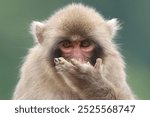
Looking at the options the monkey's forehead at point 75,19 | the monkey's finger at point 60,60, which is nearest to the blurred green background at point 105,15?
the monkey's forehead at point 75,19

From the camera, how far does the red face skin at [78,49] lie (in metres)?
13.3

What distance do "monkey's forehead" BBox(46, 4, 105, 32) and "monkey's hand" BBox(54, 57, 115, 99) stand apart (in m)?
0.64

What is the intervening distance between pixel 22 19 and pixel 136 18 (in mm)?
6450

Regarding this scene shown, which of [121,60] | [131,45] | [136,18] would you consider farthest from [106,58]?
[136,18]

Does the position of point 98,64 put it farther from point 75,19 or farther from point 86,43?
point 75,19

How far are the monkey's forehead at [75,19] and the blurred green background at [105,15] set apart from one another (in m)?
13.1

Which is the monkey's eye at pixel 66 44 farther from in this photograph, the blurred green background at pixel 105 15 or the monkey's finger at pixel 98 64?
the blurred green background at pixel 105 15

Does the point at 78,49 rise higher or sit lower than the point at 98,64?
higher

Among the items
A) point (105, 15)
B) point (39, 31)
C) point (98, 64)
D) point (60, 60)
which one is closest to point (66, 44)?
point (39, 31)

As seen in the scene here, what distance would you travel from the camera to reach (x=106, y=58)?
13812mm

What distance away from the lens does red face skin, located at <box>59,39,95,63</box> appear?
43.6 feet

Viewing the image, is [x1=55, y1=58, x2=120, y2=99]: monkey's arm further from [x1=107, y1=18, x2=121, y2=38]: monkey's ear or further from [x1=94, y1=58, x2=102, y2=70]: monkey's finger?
[x1=107, y1=18, x2=121, y2=38]: monkey's ear

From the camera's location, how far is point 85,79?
12.7 meters

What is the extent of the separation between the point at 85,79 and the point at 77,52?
2.32ft
